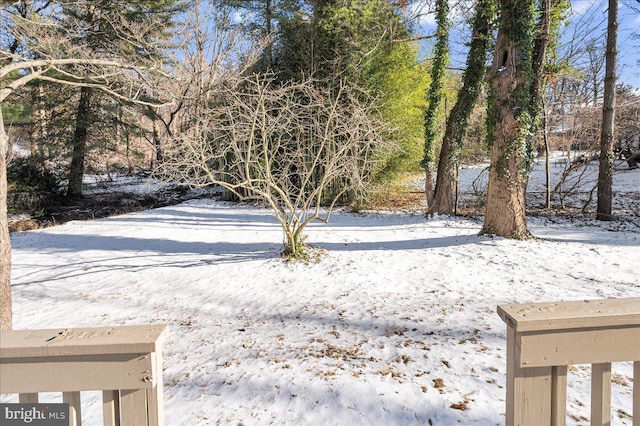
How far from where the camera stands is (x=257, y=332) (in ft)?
13.5

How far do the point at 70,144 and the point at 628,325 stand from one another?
17614 millimetres

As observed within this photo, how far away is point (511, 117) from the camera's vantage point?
673 cm

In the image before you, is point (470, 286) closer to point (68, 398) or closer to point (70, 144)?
point (68, 398)

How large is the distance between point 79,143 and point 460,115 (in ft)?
48.2

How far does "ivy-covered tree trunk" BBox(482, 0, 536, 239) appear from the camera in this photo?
654 centimetres

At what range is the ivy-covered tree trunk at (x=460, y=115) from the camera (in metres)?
9.02

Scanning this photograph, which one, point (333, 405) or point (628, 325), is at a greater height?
point (628, 325)

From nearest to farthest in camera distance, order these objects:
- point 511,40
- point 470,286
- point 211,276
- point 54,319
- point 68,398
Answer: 1. point 68,398
2. point 54,319
3. point 470,286
4. point 211,276
5. point 511,40

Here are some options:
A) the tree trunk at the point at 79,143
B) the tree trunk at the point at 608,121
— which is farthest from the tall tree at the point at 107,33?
the tree trunk at the point at 608,121

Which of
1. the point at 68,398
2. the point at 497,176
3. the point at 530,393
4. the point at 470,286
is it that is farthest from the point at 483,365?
the point at 497,176

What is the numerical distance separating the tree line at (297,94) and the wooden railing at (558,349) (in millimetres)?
4456

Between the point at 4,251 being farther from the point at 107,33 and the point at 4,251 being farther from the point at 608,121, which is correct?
the point at 107,33

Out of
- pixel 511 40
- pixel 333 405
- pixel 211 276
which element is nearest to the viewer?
pixel 333 405

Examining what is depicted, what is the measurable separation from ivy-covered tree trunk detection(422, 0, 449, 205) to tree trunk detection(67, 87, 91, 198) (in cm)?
1346
